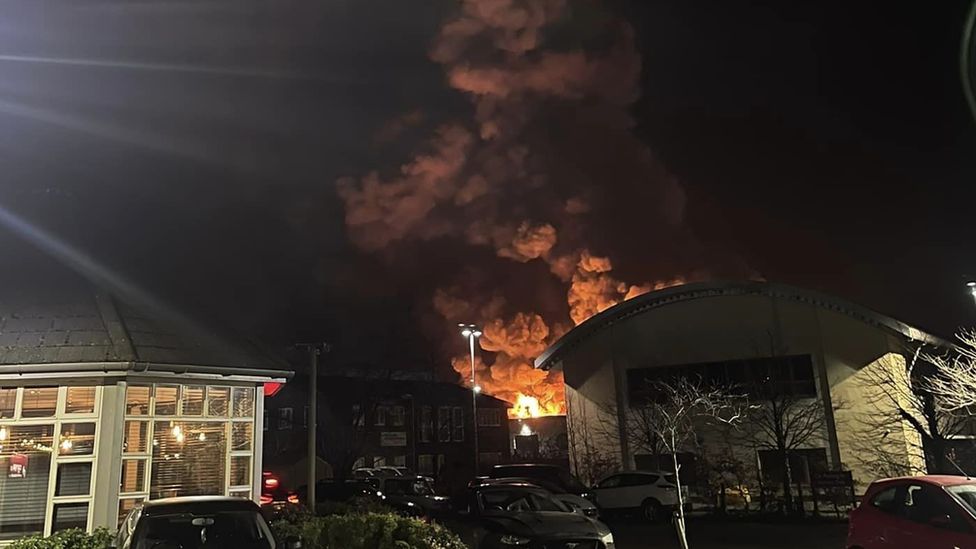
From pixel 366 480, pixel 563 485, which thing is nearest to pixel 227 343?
pixel 366 480

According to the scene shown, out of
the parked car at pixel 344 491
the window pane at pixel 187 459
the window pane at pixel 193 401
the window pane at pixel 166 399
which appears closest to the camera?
the window pane at pixel 187 459

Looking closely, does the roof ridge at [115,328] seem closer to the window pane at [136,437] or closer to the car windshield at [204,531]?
the window pane at [136,437]

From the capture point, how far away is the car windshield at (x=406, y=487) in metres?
22.0

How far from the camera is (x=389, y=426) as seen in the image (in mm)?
48656

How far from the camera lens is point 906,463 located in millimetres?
23609

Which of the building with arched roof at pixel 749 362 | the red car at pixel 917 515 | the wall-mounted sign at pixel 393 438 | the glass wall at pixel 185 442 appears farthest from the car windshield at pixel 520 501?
the wall-mounted sign at pixel 393 438

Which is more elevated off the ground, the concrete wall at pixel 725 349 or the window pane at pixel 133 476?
the concrete wall at pixel 725 349

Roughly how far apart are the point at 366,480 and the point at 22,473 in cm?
1307

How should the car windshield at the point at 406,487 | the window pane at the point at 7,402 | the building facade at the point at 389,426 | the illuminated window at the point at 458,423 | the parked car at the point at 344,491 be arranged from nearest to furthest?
the window pane at the point at 7,402 < the parked car at the point at 344,491 < the car windshield at the point at 406,487 < the building facade at the point at 389,426 < the illuminated window at the point at 458,423

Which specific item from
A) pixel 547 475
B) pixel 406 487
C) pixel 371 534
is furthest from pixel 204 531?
pixel 547 475

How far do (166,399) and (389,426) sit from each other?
3820cm

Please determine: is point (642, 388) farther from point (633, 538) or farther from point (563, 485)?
point (633, 538)

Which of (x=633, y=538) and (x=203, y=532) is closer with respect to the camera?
(x=203, y=532)

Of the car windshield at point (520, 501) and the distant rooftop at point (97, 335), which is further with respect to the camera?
the car windshield at point (520, 501)
